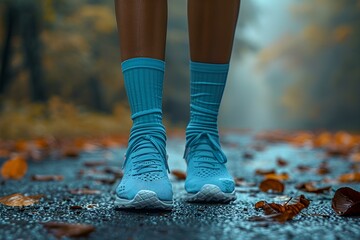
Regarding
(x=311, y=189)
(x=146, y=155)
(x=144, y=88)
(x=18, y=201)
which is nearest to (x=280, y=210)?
(x=146, y=155)

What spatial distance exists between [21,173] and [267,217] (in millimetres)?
1705

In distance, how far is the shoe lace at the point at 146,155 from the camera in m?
1.43

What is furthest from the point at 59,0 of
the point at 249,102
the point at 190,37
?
the point at 249,102

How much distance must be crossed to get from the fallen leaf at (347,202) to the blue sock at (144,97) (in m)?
0.51

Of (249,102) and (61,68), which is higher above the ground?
(249,102)

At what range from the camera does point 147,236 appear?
101 centimetres

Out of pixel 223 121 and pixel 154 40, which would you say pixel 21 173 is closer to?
pixel 154 40

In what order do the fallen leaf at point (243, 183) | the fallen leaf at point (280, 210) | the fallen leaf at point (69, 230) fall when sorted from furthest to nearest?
the fallen leaf at point (243, 183) → the fallen leaf at point (280, 210) → the fallen leaf at point (69, 230)

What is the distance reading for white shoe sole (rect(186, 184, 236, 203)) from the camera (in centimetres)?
153

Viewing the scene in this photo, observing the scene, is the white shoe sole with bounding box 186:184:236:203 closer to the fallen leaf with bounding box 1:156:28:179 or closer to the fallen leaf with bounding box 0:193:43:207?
the fallen leaf with bounding box 0:193:43:207

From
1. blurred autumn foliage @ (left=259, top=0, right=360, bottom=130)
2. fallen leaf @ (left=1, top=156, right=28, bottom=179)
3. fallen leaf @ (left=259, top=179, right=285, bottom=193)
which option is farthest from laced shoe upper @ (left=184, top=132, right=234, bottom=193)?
blurred autumn foliage @ (left=259, top=0, right=360, bottom=130)

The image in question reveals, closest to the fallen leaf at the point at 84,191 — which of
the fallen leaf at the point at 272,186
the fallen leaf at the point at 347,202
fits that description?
the fallen leaf at the point at 272,186

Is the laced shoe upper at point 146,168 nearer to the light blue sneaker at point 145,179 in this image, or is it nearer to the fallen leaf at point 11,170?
the light blue sneaker at point 145,179

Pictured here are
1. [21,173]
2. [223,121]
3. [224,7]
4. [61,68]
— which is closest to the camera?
[224,7]
